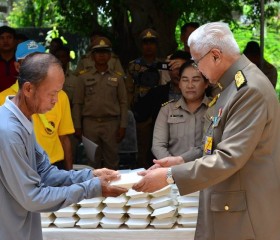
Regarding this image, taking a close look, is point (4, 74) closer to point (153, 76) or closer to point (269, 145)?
point (153, 76)

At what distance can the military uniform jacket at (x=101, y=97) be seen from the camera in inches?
242

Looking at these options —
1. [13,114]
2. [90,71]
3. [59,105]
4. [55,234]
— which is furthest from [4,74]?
[13,114]

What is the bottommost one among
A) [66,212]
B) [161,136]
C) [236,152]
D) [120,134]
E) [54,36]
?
[120,134]

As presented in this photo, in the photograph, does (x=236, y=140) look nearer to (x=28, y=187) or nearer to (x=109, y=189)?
(x=109, y=189)

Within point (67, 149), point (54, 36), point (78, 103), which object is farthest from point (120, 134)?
Result: point (54, 36)

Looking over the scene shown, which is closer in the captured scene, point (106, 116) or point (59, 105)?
point (59, 105)

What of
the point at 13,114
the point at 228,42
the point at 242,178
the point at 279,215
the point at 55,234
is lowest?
the point at 55,234

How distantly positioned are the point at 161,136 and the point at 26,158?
1.93m

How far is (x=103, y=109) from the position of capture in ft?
20.2

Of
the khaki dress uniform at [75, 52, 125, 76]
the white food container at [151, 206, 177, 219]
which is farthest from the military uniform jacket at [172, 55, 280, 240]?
the khaki dress uniform at [75, 52, 125, 76]

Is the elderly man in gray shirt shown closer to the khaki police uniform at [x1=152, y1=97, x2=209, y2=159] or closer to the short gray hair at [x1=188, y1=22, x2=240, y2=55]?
the short gray hair at [x1=188, y1=22, x2=240, y2=55]

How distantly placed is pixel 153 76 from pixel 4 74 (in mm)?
1428

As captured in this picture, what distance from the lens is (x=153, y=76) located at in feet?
19.3

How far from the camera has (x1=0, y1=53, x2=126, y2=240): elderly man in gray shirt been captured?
2436 mm
